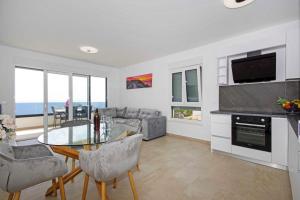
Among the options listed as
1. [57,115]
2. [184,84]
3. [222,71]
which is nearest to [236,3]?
[222,71]

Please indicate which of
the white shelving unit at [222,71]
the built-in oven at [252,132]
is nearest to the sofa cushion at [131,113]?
the white shelving unit at [222,71]

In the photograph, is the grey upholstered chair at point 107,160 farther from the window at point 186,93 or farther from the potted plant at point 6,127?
the window at point 186,93

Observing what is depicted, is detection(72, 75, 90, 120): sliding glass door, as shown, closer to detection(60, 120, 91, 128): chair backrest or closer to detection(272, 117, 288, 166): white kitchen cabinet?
detection(60, 120, 91, 128): chair backrest

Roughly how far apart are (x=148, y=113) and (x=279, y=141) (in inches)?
141

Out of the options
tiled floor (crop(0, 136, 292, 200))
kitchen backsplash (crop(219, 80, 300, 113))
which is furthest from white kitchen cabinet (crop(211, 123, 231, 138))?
kitchen backsplash (crop(219, 80, 300, 113))

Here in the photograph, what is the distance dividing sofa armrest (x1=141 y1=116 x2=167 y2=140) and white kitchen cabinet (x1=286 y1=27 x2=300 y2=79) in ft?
10.7

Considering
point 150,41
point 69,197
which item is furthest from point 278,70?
point 69,197

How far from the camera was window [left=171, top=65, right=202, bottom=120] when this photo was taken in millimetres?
4324

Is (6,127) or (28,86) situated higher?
(28,86)

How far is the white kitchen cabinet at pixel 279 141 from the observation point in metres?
2.40

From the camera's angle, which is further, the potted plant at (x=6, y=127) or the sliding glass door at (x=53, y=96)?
the sliding glass door at (x=53, y=96)

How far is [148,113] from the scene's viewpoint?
206 inches

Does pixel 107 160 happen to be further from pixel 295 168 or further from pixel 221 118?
pixel 221 118

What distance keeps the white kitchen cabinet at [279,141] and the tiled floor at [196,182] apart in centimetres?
21
